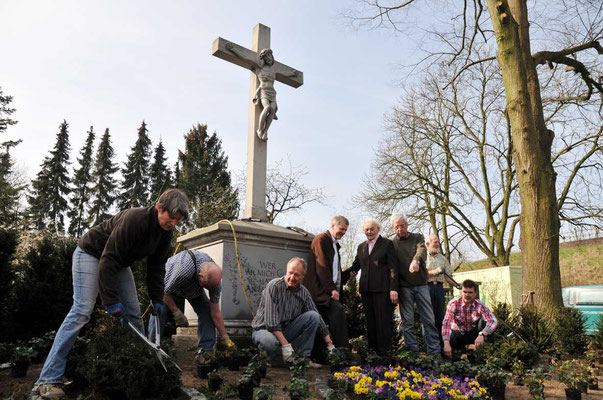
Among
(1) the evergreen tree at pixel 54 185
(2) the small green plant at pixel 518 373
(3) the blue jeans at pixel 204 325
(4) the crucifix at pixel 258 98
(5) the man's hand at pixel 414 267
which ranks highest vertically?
(1) the evergreen tree at pixel 54 185

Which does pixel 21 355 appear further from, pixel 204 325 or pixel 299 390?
pixel 299 390

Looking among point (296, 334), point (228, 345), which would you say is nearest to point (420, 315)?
point (296, 334)

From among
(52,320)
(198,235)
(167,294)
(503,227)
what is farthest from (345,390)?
(503,227)

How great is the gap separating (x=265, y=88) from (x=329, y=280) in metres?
3.20

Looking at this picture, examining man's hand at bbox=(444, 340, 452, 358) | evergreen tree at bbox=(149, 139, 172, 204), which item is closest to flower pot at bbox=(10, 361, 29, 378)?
man's hand at bbox=(444, 340, 452, 358)

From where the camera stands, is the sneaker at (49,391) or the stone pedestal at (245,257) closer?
the sneaker at (49,391)

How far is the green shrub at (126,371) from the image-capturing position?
2.97 m

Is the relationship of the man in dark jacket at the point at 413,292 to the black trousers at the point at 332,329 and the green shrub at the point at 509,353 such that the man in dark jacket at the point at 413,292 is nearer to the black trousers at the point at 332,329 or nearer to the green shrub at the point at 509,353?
the green shrub at the point at 509,353

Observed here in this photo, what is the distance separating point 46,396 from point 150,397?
62 centimetres

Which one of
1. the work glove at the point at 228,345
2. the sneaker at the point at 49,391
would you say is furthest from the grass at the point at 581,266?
the sneaker at the point at 49,391

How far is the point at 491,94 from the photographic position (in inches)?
671

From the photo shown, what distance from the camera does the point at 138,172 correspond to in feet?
120

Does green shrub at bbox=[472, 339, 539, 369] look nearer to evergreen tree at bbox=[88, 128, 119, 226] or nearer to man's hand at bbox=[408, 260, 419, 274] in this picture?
man's hand at bbox=[408, 260, 419, 274]

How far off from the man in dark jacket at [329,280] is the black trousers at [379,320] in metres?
0.31
